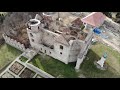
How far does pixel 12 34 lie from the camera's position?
131ft

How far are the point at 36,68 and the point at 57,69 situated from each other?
13.6 feet

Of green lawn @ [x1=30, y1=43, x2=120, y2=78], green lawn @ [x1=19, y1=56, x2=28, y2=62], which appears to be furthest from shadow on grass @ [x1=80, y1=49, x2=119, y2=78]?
green lawn @ [x1=19, y1=56, x2=28, y2=62]

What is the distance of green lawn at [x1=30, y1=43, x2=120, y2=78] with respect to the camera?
111 ft

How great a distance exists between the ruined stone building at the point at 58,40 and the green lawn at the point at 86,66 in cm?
121

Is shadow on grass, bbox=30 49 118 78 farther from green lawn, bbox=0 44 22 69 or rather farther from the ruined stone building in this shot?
green lawn, bbox=0 44 22 69

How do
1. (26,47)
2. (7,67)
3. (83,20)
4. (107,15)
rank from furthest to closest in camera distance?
1. (107,15)
2. (83,20)
3. (26,47)
4. (7,67)

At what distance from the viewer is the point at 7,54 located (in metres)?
37.6

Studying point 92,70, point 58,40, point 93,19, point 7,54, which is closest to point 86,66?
point 92,70

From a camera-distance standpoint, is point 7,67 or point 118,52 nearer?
point 7,67

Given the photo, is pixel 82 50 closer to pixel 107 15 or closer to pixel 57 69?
pixel 57 69

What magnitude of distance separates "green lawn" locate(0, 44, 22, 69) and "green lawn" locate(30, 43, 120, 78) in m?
4.73

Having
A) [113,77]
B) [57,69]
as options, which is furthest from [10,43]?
[113,77]

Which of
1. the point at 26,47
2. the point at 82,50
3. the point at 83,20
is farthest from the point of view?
the point at 83,20

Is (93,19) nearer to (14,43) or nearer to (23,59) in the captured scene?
(23,59)
